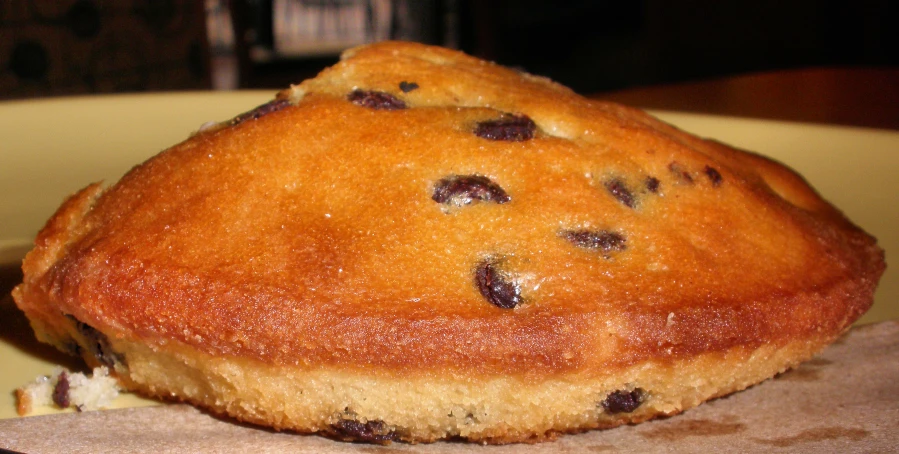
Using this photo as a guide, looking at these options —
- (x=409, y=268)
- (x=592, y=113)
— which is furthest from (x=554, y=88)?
(x=409, y=268)

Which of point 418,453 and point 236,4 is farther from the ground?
point 236,4

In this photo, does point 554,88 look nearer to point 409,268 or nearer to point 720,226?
point 720,226

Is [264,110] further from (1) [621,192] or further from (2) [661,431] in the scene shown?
(2) [661,431]

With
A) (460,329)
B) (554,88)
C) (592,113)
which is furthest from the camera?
(554,88)

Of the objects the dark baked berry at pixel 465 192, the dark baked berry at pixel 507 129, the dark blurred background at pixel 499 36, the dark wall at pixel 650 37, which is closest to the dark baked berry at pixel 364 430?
the dark baked berry at pixel 465 192

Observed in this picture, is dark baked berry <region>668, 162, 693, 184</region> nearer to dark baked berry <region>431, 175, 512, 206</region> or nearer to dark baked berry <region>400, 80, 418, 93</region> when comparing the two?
dark baked berry <region>431, 175, 512, 206</region>

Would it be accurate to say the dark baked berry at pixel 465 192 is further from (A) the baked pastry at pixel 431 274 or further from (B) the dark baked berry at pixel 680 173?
(B) the dark baked berry at pixel 680 173

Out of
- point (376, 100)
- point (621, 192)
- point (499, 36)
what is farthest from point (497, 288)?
point (499, 36)
